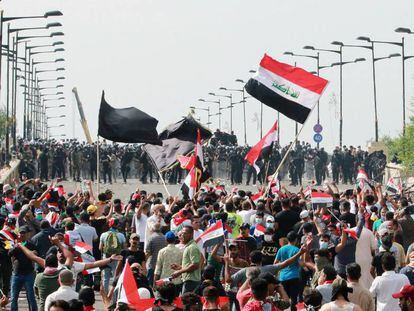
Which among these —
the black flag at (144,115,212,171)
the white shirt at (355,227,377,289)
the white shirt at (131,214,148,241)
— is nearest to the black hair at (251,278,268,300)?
the white shirt at (355,227,377,289)

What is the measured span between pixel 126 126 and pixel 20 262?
1023 centimetres

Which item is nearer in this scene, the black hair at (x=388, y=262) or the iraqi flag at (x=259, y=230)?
the black hair at (x=388, y=262)

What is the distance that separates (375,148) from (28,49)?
2214 cm

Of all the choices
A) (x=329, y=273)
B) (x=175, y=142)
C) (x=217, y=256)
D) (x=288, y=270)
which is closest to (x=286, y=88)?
(x=175, y=142)

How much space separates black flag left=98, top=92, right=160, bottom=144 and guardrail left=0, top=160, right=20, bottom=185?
52.3ft

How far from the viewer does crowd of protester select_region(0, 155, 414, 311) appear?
606 inches

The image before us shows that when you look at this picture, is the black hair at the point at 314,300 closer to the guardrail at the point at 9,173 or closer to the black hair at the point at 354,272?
the black hair at the point at 354,272

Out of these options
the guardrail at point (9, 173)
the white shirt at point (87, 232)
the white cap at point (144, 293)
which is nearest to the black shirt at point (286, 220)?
the white shirt at point (87, 232)

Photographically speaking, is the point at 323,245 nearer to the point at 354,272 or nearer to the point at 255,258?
the point at 255,258

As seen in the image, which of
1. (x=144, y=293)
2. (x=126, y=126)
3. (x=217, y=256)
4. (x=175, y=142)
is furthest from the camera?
(x=175, y=142)

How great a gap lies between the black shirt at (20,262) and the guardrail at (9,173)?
25537 millimetres

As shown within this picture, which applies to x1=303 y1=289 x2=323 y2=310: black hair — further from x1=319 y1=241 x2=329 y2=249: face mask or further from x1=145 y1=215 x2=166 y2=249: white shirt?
x1=145 y1=215 x2=166 y2=249: white shirt

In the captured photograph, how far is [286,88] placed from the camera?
97.1ft

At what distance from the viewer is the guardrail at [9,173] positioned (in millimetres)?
49825
